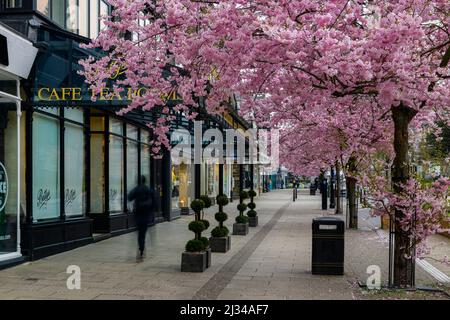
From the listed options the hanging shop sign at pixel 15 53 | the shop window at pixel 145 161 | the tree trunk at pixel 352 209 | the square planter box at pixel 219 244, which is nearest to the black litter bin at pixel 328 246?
the square planter box at pixel 219 244

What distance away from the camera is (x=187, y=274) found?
10.4 metres

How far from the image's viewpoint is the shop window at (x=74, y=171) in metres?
14.1

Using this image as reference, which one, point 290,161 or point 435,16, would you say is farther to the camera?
point 290,161

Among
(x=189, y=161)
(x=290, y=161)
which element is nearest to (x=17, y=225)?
(x=189, y=161)

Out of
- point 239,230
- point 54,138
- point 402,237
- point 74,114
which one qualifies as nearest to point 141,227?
point 54,138

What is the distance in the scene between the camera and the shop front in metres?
11.5

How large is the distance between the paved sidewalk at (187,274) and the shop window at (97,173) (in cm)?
128

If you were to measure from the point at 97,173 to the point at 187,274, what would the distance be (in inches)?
288

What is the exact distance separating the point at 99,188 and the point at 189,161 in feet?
38.1

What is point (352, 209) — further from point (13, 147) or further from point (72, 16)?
point (13, 147)

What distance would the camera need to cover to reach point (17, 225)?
11859 millimetres

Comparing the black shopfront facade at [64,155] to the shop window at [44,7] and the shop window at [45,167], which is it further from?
the shop window at [44,7]
